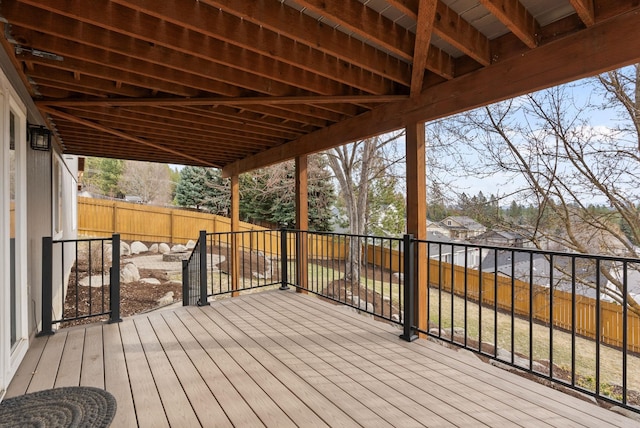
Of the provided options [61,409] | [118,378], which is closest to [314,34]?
[118,378]

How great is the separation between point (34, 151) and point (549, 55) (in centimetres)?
451

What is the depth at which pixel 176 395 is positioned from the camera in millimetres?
2035

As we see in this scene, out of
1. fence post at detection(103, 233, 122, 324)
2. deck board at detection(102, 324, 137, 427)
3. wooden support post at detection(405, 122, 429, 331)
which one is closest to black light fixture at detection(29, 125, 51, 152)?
fence post at detection(103, 233, 122, 324)

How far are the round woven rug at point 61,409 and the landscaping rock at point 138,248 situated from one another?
35.0 feet

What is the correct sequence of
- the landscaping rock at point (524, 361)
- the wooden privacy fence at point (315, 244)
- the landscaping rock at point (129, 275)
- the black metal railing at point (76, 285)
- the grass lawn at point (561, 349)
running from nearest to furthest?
1. the black metal railing at point (76, 285)
2. the grass lawn at point (561, 349)
3. the landscaping rock at point (524, 361)
4. the wooden privacy fence at point (315, 244)
5. the landscaping rock at point (129, 275)

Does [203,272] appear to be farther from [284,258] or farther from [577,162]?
[577,162]

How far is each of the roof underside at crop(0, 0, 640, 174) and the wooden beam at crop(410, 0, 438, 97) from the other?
1 cm

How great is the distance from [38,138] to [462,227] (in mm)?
6880

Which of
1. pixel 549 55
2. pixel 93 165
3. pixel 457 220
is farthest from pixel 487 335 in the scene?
pixel 93 165

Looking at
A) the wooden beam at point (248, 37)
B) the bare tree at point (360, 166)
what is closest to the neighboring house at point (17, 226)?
the wooden beam at point (248, 37)

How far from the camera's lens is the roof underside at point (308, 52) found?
2.15 m

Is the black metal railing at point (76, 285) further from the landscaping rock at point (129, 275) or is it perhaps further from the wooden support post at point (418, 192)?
the wooden support post at point (418, 192)

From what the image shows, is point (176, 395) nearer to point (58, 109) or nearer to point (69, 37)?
point (69, 37)

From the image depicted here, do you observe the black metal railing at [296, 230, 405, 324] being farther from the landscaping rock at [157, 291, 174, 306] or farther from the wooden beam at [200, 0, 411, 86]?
the landscaping rock at [157, 291, 174, 306]
